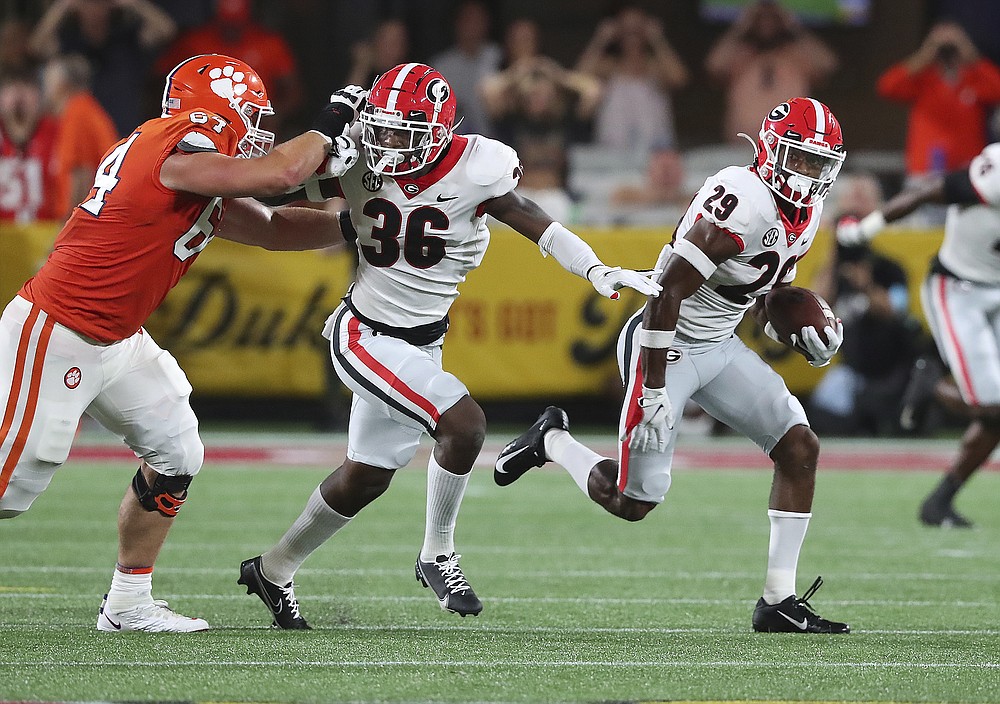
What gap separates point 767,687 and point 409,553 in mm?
2884

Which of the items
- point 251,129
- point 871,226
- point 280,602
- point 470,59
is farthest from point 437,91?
point 470,59

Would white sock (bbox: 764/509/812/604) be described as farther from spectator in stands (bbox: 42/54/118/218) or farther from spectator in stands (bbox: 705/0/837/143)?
spectator in stands (bbox: 705/0/837/143)

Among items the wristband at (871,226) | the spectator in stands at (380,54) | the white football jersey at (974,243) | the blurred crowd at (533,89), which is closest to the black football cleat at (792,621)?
the wristband at (871,226)

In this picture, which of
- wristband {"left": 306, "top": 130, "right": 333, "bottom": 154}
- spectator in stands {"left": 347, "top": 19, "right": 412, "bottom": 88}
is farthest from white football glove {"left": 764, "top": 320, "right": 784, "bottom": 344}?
spectator in stands {"left": 347, "top": 19, "right": 412, "bottom": 88}

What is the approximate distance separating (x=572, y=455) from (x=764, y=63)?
7516 millimetres

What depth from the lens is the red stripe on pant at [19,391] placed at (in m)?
4.27

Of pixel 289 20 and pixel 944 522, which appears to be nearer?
pixel 944 522

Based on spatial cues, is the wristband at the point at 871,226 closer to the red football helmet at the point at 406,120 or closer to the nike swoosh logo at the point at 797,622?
the nike swoosh logo at the point at 797,622

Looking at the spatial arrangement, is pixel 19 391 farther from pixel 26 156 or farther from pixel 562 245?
pixel 26 156

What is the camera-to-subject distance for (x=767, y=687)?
12.7 feet

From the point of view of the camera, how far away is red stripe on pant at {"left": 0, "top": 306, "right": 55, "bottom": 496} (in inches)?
168

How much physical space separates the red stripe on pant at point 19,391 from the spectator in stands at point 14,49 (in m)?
7.37

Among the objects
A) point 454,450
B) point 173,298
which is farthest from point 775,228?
point 173,298

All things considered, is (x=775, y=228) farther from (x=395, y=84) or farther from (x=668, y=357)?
(x=395, y=84)
